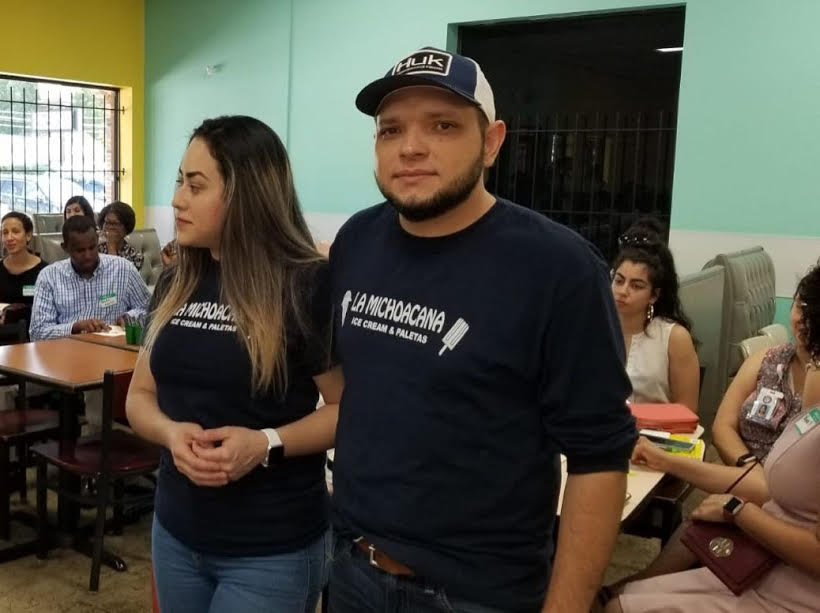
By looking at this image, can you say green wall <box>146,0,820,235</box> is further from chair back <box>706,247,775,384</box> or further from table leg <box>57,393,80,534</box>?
table leg <box>57,393,80,534</box>

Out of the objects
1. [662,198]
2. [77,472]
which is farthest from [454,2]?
[77,472]

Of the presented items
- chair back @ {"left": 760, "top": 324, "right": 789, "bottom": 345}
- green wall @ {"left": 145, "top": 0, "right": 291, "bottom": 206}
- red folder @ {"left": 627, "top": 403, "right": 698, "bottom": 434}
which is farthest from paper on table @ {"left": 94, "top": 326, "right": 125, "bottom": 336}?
green wall @ {"left": 145, "top": 0, "right": 291, "bottom": 206}

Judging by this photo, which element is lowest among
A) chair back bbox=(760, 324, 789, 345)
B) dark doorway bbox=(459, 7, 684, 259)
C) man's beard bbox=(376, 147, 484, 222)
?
chair back bbox=(760, 324, 789, 345)

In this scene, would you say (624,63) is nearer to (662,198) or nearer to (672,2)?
(672,2)

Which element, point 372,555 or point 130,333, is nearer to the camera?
point 372,555

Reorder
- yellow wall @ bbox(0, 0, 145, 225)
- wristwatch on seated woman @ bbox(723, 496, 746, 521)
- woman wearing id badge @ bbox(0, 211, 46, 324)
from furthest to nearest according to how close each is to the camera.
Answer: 1. yellow wall @ bbox(0, 0, 145, 225)
2. woman wearing id badge @ bbox(0, 211, 46, 324)
3. wristwatch on seated woman @ bbox(723, 496, 746, 521)

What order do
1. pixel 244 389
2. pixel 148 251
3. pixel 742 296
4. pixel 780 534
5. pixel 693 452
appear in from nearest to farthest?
pixel 244 389, pixel 780 534, pixel 693 452, pixel 742 296, pixel 148 251

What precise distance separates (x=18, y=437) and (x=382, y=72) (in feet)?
15.7

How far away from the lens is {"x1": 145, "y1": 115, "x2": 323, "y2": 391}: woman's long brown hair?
1.49m

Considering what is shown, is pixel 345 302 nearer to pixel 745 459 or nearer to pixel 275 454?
pixel 275 454

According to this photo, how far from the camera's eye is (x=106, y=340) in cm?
407

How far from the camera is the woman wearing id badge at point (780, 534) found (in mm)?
1844

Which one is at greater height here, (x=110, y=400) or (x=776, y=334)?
(x=776, y=334)

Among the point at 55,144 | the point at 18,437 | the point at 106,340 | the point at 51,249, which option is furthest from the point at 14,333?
the point at 55,144
